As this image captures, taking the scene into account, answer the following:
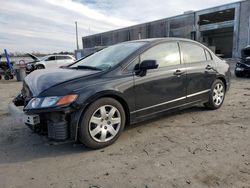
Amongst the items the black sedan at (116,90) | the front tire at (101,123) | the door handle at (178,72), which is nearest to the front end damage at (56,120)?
the black sedan at (116,90)

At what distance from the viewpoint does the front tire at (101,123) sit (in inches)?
108

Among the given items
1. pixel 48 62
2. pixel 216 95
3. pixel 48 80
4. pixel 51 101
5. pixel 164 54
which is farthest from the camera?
pixel 48 62

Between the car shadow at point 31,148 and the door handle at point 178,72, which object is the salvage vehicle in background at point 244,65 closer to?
the door handle at point 178,72

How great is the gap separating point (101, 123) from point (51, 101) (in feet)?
2.42

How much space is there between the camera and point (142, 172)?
2340 mm

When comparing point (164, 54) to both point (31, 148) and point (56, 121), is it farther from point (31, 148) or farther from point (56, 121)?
point (31, 148)

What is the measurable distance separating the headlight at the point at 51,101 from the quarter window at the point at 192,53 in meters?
2.37

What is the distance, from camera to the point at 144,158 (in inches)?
104

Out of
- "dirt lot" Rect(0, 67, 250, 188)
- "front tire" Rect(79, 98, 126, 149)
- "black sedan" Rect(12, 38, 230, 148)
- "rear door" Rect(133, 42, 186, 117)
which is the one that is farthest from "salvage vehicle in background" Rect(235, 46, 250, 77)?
"front tire" Rect(79, 98, 126, 149)

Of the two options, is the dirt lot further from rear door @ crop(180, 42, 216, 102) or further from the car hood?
the car hood

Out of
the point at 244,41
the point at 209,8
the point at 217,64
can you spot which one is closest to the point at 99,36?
the point at 209,8

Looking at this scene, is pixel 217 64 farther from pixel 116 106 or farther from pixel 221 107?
pixel 116 106

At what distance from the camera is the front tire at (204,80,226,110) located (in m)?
4.43

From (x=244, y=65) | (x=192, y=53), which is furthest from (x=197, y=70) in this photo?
(x=244, y=65)
